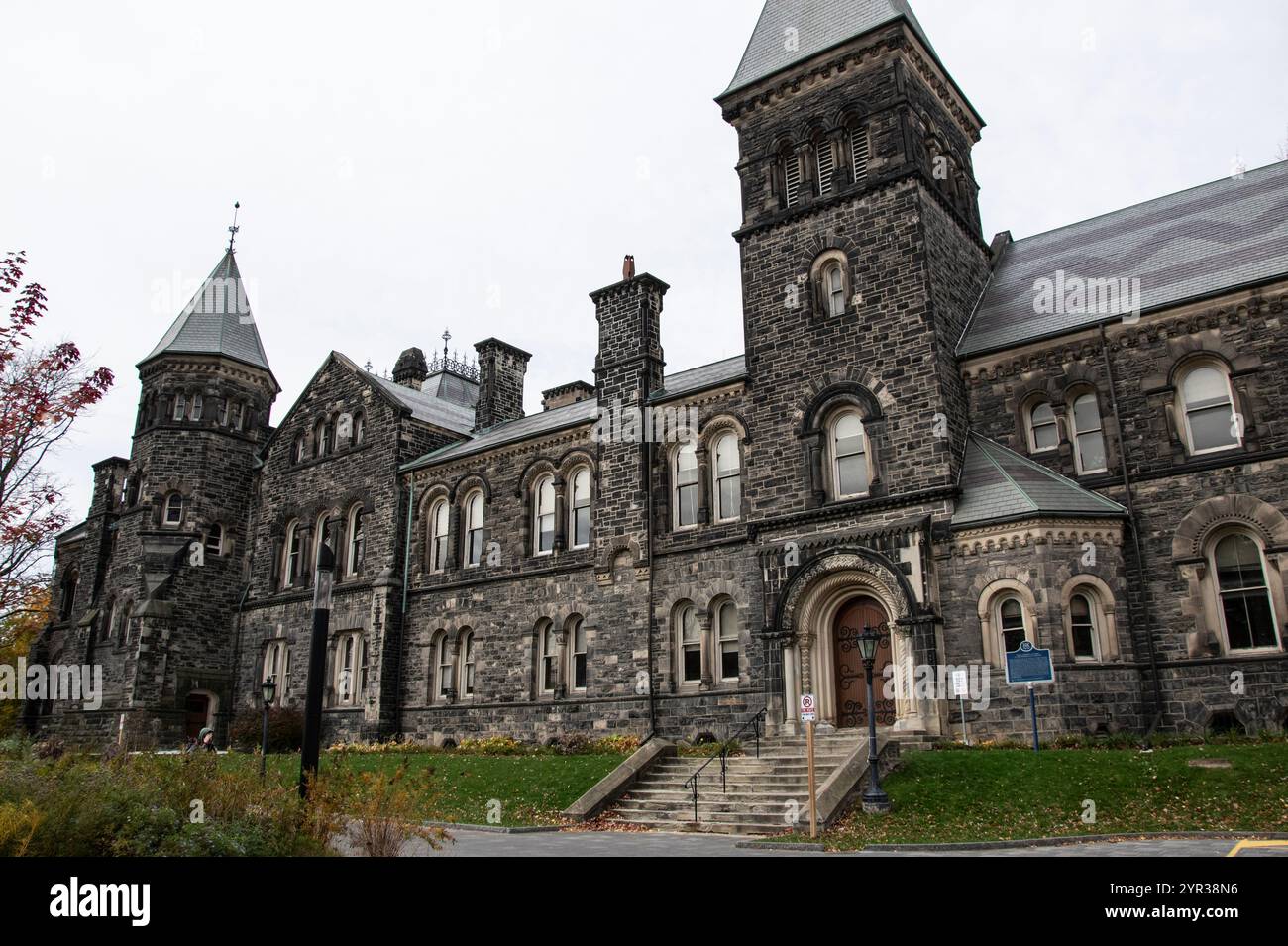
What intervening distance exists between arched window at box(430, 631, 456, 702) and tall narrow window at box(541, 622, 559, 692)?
3.66 m

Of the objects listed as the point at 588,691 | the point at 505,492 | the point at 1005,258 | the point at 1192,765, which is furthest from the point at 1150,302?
the point at 505,492

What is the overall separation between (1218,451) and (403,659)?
24.1m

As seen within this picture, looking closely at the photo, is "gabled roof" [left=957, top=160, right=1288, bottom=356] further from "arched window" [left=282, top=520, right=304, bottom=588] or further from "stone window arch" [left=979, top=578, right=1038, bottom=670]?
"arched window" [left=282, top=520, right=304, bottom=588]

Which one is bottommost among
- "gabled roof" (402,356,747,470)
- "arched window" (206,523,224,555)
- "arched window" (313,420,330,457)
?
"arched window" (206,523,224,555)

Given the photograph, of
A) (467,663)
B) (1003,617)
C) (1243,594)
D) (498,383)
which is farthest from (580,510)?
(1243,594)

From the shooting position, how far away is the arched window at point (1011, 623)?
63.9 feet

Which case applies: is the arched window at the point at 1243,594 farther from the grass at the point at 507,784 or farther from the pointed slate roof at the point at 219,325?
the pointed slate roof at the point at 219,325

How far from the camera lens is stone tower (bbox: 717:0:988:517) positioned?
22516 millimetres

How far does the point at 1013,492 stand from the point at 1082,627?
2945 millimetres

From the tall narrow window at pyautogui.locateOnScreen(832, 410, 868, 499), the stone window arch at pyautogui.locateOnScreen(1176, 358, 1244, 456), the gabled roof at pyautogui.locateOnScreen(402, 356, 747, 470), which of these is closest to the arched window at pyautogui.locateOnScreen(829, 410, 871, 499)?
the tall narrow window at pyautogui.locateOnScreen(832, 410, 868, 499)

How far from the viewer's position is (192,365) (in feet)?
130

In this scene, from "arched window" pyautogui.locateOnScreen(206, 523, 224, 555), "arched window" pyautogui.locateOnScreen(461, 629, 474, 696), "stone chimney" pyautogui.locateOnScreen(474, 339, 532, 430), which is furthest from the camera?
"arched window" pyautogui.locateOnScreen(206, 523, 224, 555)

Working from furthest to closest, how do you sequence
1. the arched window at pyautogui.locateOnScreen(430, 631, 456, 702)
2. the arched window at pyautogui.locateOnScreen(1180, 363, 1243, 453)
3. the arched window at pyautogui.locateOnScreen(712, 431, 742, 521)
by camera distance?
the arched window at pyautogui.locateOnScreen(430, 631, 456, 702) < the arched window at pyautogui.locateOnScreen(712, 431, 742, 521) < the arched window at pyautogui.locateOnScreen(1180, 363, 1243, 453)
